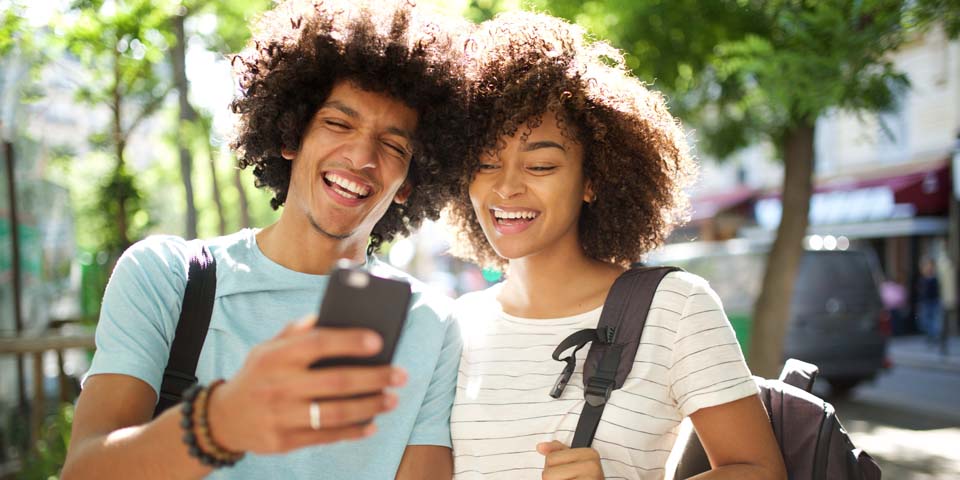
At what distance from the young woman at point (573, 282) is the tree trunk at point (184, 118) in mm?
3042

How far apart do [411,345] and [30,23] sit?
2.56 metres

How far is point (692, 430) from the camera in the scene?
220 cm

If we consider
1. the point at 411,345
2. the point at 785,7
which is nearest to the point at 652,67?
the point at 785,7

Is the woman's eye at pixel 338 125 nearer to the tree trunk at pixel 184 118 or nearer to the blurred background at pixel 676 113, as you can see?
the blurred background at pixel 676 113

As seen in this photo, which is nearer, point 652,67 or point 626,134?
point 626,134

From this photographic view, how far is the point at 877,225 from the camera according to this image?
1862cm

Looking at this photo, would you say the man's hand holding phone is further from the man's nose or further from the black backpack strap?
the man's nose

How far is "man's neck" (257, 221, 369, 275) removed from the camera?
2303 millimetres

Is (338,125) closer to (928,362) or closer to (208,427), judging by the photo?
(208,427)

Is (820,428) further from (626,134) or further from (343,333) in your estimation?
(343,333)

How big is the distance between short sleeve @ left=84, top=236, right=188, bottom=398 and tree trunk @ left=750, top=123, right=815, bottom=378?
668 cm

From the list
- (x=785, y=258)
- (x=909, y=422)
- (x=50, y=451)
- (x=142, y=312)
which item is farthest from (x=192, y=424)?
(x=909, y=422)

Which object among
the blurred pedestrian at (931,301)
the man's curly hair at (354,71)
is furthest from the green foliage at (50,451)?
the blurred pedestrian at (931,301)

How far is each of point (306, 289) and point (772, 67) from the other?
4.11m
